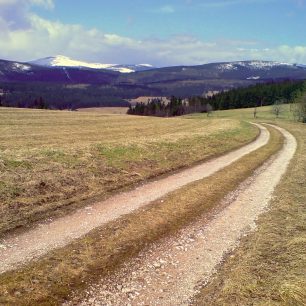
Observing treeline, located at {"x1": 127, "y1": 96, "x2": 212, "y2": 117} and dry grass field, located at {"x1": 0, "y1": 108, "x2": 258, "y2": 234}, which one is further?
treeline, located at {"x1": 127, "y1": 96, "x2": 212, "y2": 117}

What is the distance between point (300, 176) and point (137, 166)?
11134 millimetres

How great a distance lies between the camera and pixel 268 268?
1140cm

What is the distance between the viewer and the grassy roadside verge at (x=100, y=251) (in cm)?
960

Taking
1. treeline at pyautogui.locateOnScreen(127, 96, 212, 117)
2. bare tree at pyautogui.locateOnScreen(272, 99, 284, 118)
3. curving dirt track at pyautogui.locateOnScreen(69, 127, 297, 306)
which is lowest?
treeline at pyautogui.locateOnScreen(127, 96, 212, 117)

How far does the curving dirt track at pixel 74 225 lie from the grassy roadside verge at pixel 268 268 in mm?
5236

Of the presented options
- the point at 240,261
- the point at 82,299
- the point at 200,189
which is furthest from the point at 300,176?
the point at 82,299

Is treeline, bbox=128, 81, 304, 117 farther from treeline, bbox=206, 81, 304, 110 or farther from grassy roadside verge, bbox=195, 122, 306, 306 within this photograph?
grassy roadside verge, bbox=195, 122, 306, 306

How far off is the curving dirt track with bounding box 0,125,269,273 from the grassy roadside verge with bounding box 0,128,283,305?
476 millimetres

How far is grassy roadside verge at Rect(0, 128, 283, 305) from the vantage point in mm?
9602

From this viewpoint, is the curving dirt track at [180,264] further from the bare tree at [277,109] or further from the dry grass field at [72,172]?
the bare tree at [277,109]

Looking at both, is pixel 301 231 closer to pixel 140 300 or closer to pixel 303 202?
pixel 303 202

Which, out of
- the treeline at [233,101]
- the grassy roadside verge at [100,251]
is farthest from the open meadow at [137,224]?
the treeline at [233,101]

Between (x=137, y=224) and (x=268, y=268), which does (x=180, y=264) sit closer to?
(x=268, y=268)

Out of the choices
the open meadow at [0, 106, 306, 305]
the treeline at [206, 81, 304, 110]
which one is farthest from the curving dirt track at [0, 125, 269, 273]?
the treeline at [206, 81, 304, 110]
